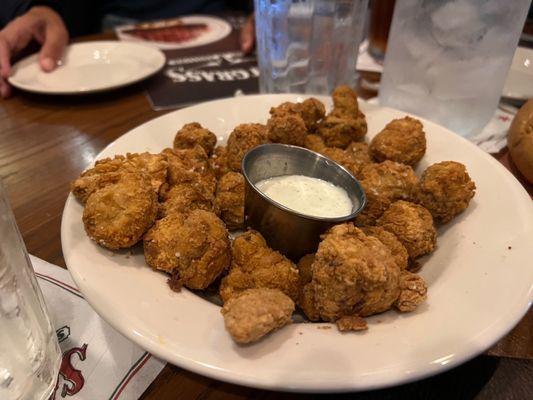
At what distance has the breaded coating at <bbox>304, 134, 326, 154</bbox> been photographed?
1760 mm

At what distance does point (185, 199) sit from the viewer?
1393 mm

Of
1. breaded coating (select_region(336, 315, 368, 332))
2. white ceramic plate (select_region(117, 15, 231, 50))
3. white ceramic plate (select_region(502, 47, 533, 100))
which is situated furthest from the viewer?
white ceramic plate (select_region(117, 15, 231, 50))

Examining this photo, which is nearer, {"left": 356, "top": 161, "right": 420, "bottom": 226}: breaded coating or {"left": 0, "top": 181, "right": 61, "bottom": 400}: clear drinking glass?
{"left": 0, "top": 181, "right": 61, "bottom": 400}: clear drinking glass

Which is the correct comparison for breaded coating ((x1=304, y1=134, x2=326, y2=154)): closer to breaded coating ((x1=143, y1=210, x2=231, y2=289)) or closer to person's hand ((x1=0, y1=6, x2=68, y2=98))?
breaded coating ((x1=143, y1=210, x2=231, y2=289))

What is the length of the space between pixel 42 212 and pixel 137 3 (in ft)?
10.1

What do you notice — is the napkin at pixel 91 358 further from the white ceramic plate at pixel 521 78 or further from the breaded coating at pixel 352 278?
the white ceramic plate at pixel 521 78

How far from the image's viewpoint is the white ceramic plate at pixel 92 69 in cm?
248

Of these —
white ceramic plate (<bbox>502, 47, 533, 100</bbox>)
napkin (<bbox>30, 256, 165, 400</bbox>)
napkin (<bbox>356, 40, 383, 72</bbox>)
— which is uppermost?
white ceramic plate (<bbox>502, 47, 533, 100</bbox>)

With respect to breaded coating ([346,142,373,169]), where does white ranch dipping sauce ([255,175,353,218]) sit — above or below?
above

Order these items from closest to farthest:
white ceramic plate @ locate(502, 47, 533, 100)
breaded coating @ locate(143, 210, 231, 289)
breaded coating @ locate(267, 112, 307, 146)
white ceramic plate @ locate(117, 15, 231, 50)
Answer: breaded coating @ locate(143, 210, 231, 289) < breaded coating @ locate(267, 112, 307, 146) < white ceramic plate @ locate(502, 47, 533, 100) < white ceramic plate @ locate(117, 15, 231, 50)

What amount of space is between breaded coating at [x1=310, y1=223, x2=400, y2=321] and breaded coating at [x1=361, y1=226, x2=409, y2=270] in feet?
0.53

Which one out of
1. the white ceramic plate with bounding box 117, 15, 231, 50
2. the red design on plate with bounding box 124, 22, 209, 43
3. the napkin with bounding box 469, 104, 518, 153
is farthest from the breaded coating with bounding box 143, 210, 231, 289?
the red design on plate with bounding box 124, 22, 209, 43

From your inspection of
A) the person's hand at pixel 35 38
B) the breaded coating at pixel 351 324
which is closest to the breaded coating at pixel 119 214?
the breaded coating at pixel 351 324

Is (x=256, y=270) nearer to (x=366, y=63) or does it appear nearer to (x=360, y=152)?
(x=360, y=152)
